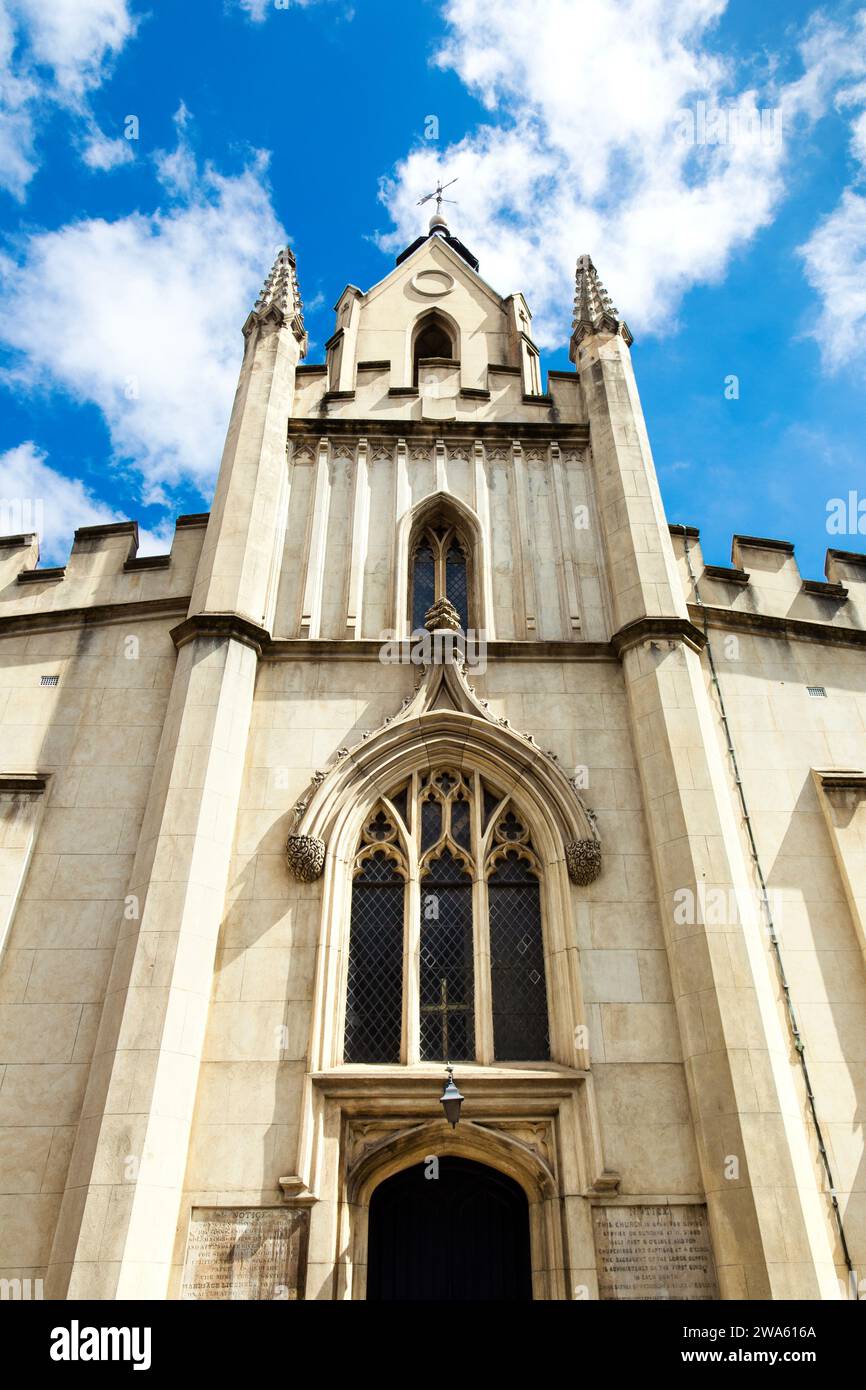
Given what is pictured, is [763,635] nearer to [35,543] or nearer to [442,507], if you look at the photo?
[442,507]

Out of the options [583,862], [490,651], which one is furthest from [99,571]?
[583,862]

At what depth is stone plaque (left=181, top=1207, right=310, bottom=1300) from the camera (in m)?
7.42

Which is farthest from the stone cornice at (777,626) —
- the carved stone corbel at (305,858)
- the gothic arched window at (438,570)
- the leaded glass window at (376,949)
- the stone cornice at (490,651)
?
the carved stone corbel at (305,858)

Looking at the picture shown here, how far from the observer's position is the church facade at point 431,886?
7.78 meters

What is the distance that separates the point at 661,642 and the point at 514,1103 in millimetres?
5398

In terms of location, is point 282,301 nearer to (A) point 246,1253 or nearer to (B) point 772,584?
(B) point 772,584

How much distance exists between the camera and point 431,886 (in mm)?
9922

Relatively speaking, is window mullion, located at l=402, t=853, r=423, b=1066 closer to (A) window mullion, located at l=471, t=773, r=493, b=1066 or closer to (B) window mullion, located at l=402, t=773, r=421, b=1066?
(B) window mullion, located at l=402, t=773, r=421, b=1066

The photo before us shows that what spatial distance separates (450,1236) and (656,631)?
6740 mm

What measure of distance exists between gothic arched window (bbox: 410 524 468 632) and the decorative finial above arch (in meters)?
1.80

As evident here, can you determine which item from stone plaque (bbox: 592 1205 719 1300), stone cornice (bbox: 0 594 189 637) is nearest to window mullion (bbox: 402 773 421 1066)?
stone plaque (bbox: 592 1205 719 1300)

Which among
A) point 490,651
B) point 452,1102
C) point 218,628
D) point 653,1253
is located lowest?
point 653,1253

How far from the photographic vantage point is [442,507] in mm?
13117

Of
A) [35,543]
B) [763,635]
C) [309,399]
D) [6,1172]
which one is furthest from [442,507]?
[6,1172]
